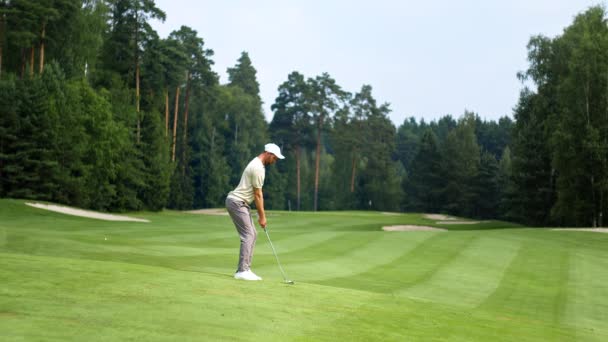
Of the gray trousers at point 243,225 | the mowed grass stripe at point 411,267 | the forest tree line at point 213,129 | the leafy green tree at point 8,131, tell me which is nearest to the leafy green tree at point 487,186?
the forest tree line at point 213,129

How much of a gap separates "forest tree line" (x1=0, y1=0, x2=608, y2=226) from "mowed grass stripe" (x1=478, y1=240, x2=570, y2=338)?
23390mm

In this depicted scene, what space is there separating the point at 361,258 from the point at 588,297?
721 centimetres

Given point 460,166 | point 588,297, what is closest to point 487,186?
point 460,166

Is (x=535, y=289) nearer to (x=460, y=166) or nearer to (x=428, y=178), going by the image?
(x=460, y=166)

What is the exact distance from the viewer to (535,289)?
1647cm

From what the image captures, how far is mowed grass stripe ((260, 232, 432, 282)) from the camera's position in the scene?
16688 millimetres

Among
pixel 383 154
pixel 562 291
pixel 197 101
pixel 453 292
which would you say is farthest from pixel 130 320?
pixel 383 154

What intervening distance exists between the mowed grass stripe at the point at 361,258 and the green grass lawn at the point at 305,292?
66 millimetres

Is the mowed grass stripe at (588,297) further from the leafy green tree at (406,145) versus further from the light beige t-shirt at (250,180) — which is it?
the leafy green tree at (406,145)

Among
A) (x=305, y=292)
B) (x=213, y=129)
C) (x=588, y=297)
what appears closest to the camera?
(x=305, y=292)

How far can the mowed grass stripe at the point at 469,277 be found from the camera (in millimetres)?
14511

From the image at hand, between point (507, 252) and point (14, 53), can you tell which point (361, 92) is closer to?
point (14, 53)

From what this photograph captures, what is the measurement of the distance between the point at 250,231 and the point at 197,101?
281ft

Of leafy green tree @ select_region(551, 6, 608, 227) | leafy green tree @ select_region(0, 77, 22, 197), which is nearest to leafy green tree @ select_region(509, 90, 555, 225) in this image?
leafy green tree @ select_region(551, 6, 608, 227)
